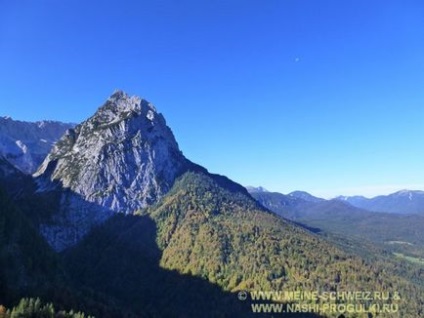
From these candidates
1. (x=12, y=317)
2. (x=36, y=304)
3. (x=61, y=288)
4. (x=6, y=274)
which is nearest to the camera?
(x=12, y=317)

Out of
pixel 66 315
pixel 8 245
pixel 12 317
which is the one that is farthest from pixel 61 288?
pixel 12 317

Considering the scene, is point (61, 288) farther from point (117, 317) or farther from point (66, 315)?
point (66, 315)

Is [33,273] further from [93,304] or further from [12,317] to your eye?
[12,317]

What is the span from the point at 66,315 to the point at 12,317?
2054 centimetres

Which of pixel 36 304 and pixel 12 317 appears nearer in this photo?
pixel 12 317

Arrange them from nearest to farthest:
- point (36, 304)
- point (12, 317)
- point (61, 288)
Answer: point (12, 317), point (36, 304), point (61, 288)

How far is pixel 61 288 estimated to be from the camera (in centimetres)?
19262

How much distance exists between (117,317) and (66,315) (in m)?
68.7

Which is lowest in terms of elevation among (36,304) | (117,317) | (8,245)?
(117,317)

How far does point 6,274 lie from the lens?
175m

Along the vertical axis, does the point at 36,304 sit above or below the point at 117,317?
above

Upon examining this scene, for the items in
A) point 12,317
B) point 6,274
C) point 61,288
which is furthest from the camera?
point 61,288

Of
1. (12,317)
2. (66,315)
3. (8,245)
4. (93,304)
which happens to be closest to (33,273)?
(8,245)

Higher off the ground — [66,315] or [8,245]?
[8,245]
